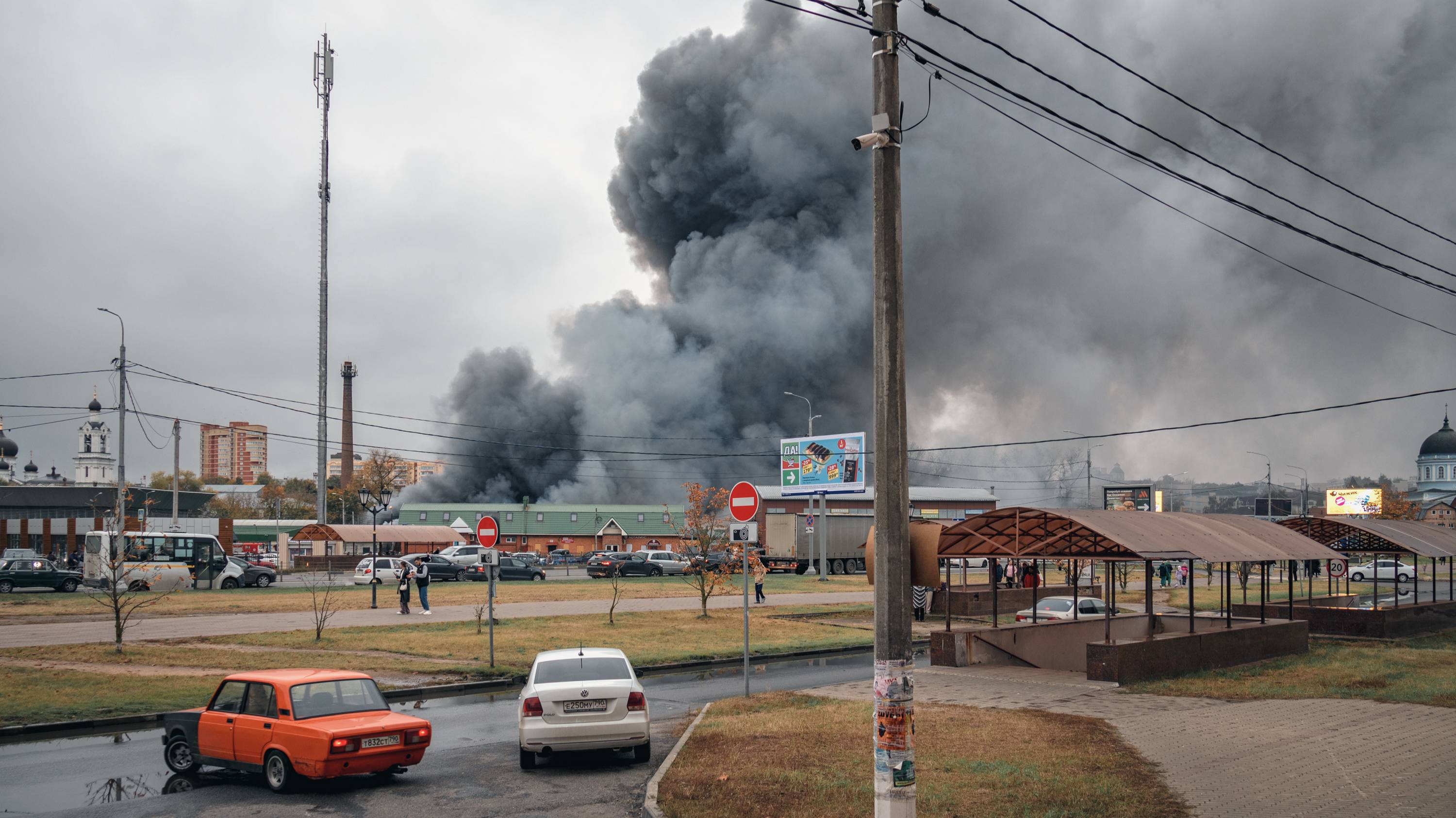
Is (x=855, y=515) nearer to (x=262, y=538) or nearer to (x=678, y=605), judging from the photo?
(x=678, y=605)

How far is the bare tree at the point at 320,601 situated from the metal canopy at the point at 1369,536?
25682 millimetres

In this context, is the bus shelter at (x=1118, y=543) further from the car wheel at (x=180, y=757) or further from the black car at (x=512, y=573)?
the black car at (x=512, y=573)

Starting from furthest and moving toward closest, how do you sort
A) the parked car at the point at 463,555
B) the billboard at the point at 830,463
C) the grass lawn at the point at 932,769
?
the billboard at the point at 830,463, the parked car at the point at 463,555, the grass lawn at the point at 932,769

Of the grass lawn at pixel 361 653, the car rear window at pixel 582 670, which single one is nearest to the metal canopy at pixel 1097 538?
the grass lawn at pixel 361 653

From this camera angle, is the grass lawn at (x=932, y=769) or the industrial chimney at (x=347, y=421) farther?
the industrial chimney at (x=347, y=421)

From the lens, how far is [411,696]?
685 inches

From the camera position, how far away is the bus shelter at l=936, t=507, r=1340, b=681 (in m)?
→ 18.6

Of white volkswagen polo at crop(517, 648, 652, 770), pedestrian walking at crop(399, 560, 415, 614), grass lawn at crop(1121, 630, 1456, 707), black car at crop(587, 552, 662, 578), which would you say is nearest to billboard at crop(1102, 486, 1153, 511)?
black car at crop(587, 552, 662, 578)

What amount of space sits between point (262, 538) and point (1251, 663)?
9515cm

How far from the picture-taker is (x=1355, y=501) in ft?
265

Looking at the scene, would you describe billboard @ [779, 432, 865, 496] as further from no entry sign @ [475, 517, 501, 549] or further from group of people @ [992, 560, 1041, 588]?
no entry sign @ [475, 517, 501, 549]

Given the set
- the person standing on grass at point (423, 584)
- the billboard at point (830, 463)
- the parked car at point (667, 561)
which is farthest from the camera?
the billboard at point (830, 463)

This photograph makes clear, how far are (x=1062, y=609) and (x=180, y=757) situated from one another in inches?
847

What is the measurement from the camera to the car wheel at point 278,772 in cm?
1028
